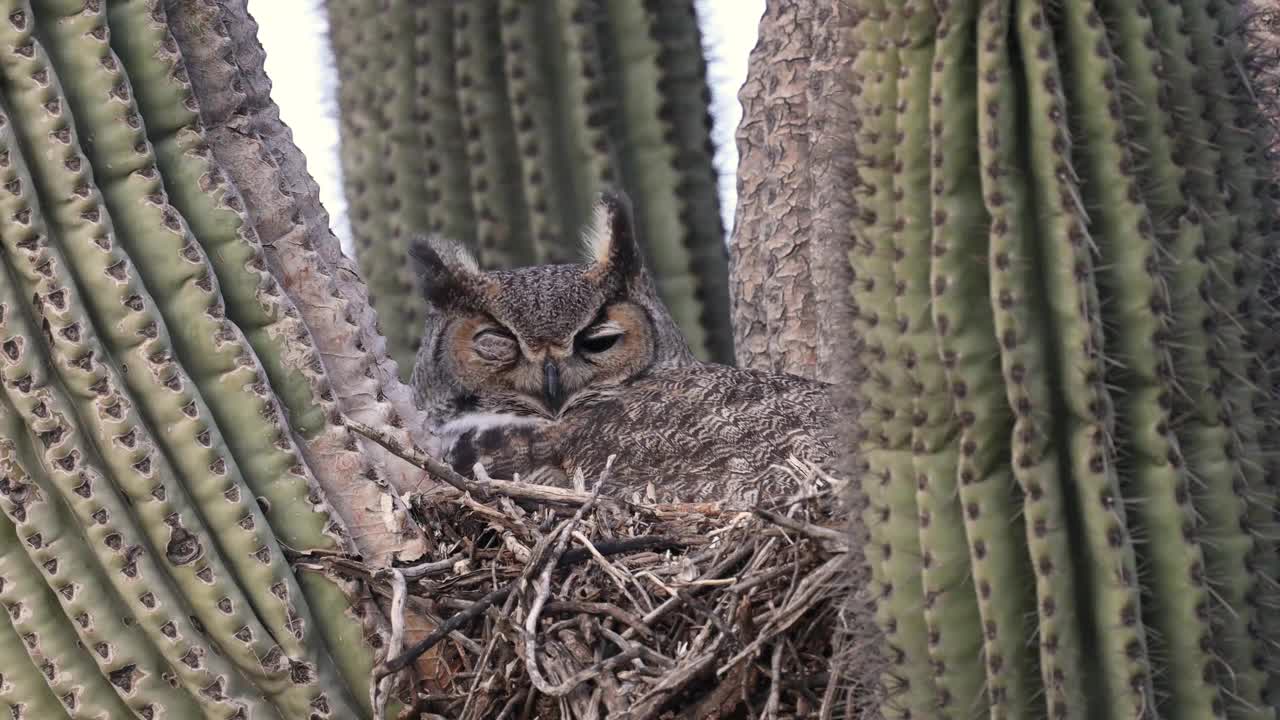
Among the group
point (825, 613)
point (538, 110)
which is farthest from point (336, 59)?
point (825, 613)

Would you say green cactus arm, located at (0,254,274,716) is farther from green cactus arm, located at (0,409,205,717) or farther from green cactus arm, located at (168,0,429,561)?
green cactus arm, located at (168,0,429,561)

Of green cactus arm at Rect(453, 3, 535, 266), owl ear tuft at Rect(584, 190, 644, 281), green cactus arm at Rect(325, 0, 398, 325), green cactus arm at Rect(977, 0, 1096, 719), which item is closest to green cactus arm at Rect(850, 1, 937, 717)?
green cactus arm at Rect(977, 0, 1096, 719)

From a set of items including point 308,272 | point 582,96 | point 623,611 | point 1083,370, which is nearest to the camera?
point 1083,370

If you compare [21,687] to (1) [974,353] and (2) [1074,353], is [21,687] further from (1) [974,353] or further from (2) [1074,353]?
(2) [1074,353]

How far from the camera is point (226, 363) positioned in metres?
2.93

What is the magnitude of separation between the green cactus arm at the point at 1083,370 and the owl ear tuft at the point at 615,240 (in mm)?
2602

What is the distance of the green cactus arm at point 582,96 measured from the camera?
510 cm

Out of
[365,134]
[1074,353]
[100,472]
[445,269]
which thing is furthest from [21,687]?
[365,134]

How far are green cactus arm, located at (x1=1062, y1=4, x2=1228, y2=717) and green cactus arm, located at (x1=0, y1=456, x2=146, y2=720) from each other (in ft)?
5.06

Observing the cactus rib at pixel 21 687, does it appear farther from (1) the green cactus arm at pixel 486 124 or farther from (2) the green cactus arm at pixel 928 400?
(1) the green cactus arm at pixel 486 124

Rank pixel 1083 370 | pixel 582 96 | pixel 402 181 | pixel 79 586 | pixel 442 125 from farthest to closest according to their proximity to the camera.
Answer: pixel 402 181
pixel 442 125
pixel 582 96
pixel 79 586
pixel 1083 370

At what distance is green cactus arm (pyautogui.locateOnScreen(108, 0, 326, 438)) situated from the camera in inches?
117

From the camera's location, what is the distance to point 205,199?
118 inches

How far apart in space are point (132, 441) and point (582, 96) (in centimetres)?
255
